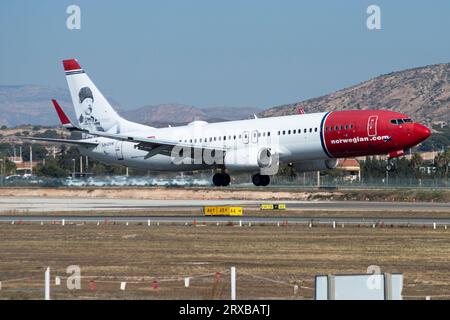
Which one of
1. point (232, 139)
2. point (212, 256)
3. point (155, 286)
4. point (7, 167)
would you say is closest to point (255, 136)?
point (232, 139)

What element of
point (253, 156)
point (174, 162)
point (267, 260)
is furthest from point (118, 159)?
point (267, 260)

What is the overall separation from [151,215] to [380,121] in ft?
54.9

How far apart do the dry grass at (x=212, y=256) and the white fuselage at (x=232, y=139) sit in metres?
17.0

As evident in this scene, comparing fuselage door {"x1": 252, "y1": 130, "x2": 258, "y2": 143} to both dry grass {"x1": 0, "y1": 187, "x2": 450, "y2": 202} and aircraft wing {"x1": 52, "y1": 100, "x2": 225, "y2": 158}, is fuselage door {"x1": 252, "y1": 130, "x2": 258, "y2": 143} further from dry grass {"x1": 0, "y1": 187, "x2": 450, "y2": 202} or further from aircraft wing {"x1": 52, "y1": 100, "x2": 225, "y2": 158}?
dry grass {"x1": 0, "y1": 187, "x2": 450, "y2": 202}

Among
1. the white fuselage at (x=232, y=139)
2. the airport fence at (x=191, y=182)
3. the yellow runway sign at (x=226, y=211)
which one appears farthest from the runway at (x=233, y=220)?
Answer: the airport fence at (x=191, y=182)

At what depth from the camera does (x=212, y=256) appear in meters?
44.2

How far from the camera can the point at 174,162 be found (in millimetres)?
84750

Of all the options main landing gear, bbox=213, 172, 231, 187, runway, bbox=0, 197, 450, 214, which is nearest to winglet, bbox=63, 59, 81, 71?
runway, bbox=0, 197, 450, 214

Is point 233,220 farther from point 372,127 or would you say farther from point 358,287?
point 358,287

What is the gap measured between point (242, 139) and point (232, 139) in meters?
1.09

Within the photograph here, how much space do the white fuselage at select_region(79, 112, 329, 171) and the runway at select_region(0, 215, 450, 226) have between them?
8675 mm

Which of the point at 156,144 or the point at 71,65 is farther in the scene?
the point at 71,65

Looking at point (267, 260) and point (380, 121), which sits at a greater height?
point (380, 121)
